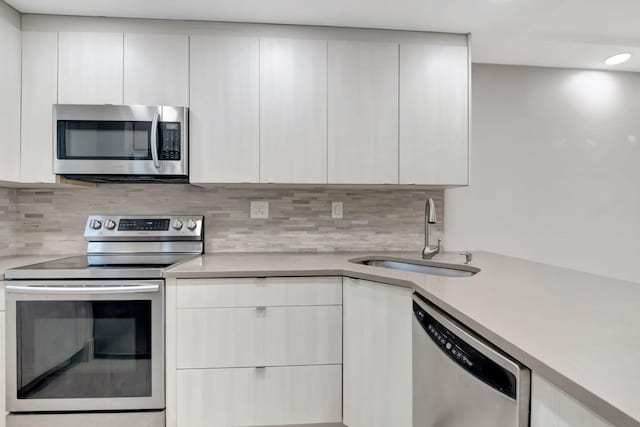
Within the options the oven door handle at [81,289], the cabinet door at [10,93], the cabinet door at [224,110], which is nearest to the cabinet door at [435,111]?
the cabinet door at [224,110]

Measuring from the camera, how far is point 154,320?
1.58 m

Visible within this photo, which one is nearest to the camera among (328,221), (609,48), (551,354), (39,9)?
(551,354)

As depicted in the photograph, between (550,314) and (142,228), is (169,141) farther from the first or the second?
(550,314)

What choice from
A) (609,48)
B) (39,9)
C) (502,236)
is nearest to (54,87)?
(39,9)

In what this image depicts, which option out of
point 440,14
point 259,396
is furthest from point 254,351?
point 440,14

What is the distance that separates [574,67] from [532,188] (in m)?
0.87

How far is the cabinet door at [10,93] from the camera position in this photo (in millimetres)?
1704

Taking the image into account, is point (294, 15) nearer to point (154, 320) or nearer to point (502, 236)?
point (154, 320)

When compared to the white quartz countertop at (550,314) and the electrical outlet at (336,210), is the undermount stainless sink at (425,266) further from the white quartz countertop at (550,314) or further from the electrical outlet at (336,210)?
the electrical outlet at (336,210)

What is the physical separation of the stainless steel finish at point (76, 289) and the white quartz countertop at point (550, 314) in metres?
0.14

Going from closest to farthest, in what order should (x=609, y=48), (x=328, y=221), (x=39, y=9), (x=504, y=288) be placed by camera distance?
(x=504, y=288) → (x=39, y=9) → (x=609, y=48) → (x=328, y=221)

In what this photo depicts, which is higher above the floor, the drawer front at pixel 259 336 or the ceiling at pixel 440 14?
the ceiling at pixel 440 14

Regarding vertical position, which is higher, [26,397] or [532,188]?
[532,188]

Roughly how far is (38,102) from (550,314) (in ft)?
7.81
